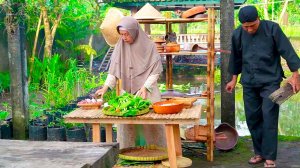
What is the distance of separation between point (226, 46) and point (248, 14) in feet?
4.80

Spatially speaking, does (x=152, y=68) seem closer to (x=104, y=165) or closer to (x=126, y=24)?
(x=126, y=24)

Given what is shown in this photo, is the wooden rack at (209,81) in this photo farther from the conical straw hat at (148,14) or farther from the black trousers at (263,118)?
the black trousers at (263,118)

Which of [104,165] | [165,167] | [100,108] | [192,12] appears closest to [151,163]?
[165,167]

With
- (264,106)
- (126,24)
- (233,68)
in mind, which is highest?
(126,24)

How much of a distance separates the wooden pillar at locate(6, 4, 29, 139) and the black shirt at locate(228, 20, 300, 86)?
113 inches

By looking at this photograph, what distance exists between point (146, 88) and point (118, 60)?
1.46 ft

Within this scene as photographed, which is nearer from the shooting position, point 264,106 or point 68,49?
point 264,106

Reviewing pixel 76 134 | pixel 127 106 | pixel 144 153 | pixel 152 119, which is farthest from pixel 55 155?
pixel 76 134

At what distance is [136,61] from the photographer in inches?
202

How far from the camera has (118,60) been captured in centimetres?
518

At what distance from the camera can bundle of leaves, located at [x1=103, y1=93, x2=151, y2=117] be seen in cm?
445

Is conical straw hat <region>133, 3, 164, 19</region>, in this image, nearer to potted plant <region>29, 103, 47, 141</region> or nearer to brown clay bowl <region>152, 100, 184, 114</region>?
brown clay bowl <region>152, 100, 184, 114</region>

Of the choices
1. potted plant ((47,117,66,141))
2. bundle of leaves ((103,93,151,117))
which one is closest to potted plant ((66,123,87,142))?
potted plant ((47,117,66,141))

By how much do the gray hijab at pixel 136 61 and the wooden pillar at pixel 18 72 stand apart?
1910mm
